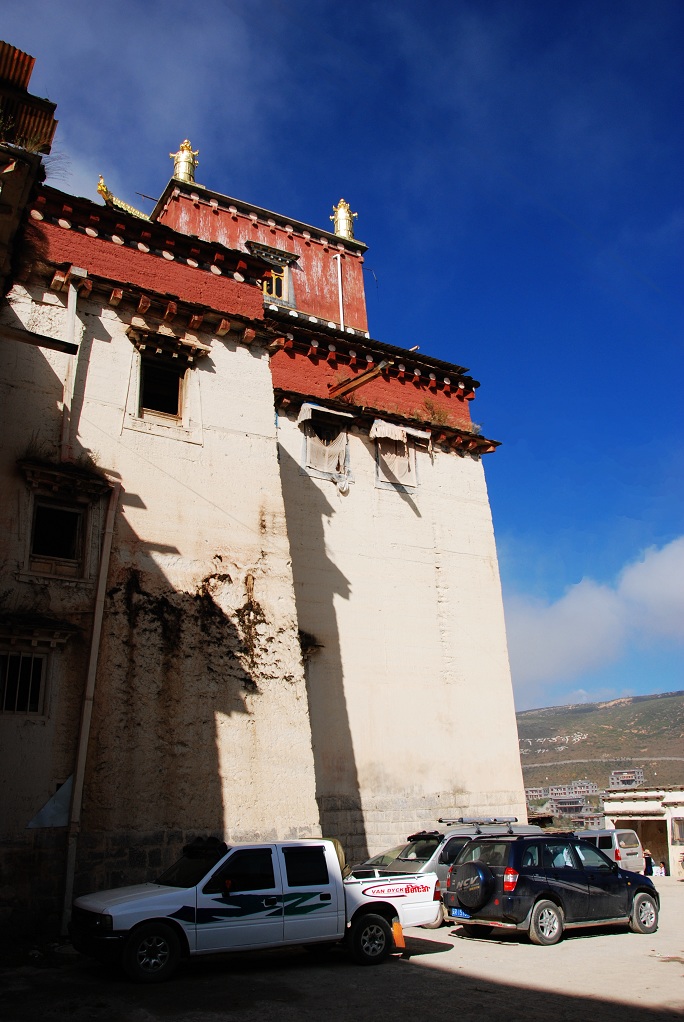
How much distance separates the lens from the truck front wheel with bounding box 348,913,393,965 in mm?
8961

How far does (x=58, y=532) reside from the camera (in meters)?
12.2

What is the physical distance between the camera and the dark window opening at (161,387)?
1405 cm

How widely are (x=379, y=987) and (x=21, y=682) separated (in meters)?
6.46

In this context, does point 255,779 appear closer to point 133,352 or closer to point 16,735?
point 16,735

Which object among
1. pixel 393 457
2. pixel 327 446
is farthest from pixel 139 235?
pixel 393 457

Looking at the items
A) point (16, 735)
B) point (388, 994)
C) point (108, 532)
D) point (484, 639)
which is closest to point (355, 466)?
point (484, 639)

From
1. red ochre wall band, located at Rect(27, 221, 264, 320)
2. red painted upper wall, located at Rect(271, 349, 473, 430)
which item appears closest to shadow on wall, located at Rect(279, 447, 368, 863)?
red painted upper wall, located at Rect(271, 349, 473, 430)

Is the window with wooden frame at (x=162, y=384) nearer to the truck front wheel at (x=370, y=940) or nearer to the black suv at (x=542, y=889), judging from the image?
the truck front wheel at (x=370, y=940)

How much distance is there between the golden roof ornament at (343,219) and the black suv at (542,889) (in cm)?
Answer: 2279

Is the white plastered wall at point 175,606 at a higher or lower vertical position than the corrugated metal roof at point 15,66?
lower

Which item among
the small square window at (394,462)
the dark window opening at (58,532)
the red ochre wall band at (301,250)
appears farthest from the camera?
the red ochre wall band at (301,250)

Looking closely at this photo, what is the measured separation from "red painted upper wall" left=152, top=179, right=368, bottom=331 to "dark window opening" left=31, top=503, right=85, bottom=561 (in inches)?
572

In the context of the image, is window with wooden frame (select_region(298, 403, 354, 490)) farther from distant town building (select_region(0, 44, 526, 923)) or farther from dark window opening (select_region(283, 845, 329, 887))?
dark window opening (select_region(283, 845, 329, 887))


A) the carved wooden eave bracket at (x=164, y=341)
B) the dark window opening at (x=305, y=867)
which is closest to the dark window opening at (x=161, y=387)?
the carved wooden eave bracket at (x=164, y=341)
